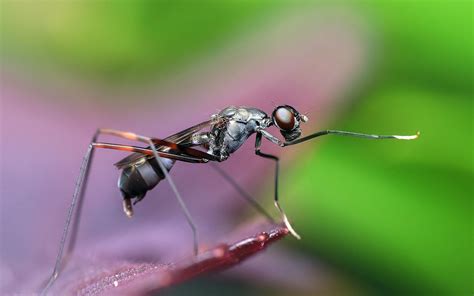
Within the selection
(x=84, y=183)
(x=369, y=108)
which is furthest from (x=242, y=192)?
(x=369, y=108)

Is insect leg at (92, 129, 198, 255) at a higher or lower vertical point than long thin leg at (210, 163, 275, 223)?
higher

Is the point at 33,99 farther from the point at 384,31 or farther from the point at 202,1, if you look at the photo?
the point at 384,31

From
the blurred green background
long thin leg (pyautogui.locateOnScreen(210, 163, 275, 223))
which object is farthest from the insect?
the blurred green background

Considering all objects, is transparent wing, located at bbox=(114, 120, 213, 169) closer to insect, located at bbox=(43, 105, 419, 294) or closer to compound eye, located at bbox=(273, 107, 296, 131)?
insect, located at bbox=(43, 105, 419, 294)

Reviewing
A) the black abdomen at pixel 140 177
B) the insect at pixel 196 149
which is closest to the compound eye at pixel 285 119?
the insect at pixel 196 149

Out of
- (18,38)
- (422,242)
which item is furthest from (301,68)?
(18,38)

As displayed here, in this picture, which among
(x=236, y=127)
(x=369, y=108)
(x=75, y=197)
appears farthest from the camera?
(x=369, y=108)

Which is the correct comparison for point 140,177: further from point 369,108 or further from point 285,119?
point 369,108
